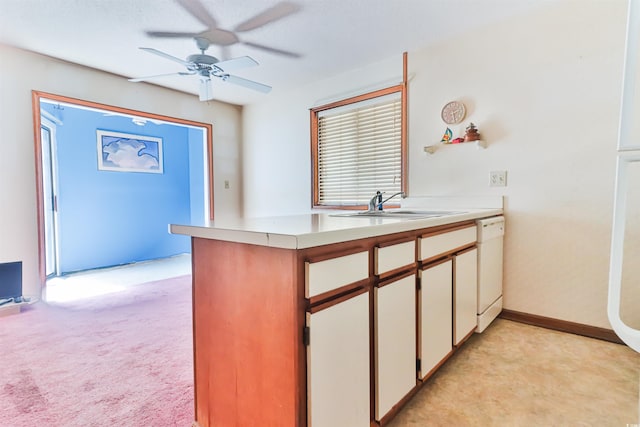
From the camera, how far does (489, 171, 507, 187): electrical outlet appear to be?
246cm

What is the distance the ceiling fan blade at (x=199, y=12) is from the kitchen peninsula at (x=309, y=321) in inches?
71.2

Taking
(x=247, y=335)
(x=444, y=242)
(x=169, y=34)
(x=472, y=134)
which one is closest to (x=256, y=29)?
(x=169, y=34)

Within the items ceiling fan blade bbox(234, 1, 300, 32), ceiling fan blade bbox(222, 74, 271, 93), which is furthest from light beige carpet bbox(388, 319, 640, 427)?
ceiling fan blade bbox(222, 74, 271, 93)

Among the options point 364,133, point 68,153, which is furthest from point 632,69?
point 68,153

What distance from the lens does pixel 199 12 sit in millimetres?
2314

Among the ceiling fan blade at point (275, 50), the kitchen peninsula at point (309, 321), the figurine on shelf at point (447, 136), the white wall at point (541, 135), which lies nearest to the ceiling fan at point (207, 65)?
the ceiling fan blade at point (275, 50)

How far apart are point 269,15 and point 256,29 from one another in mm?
238

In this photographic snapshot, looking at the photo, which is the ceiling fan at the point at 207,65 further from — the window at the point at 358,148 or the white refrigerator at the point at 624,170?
the white refrigerator at the point at 624,170

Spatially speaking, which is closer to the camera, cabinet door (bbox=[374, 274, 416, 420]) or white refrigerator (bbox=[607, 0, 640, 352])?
white refrigerator (bbox=[607, 0, 640, 352])

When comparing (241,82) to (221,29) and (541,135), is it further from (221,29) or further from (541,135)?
(541,135)

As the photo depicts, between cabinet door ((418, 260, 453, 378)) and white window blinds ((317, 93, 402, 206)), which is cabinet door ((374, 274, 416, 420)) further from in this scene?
white window blinds ((317, 93, 402, 206))

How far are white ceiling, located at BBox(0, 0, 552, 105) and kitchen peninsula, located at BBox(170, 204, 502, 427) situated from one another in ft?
5.82

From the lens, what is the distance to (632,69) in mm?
871

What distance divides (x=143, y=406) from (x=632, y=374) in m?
2.48
